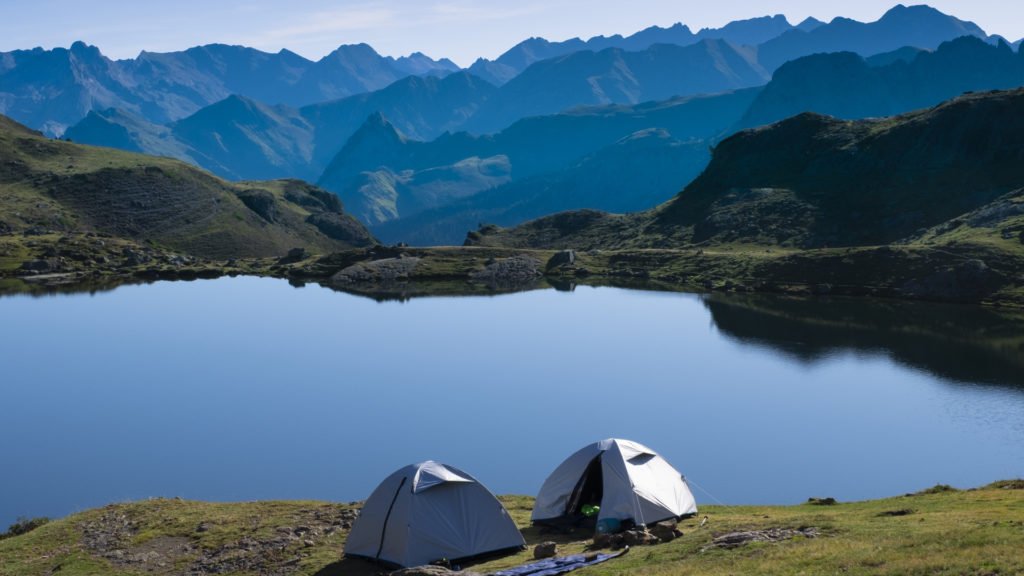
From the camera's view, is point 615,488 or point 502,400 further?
point 502,400

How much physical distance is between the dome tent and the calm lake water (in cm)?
1525

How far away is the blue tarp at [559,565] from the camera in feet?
107

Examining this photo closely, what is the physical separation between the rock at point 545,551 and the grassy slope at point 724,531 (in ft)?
1.66

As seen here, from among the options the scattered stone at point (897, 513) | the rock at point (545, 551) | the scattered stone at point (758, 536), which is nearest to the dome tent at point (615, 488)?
the rock at point (545, 551)

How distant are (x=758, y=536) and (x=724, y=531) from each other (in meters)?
2.10

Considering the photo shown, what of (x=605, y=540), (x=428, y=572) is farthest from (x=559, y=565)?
(x=428, y=572)

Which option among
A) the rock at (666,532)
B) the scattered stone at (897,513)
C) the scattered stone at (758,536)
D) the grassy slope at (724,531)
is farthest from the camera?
the scattered stone at (897,513)

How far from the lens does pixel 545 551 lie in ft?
118

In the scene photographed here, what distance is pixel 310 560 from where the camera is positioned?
37.7 m

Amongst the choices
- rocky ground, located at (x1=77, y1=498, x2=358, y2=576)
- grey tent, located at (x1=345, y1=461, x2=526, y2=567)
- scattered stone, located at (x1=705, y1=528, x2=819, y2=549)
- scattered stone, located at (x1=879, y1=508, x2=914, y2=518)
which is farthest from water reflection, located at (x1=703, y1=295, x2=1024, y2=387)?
rocky ground, located at (x1=77, y1=498, x2=358, y2=576)

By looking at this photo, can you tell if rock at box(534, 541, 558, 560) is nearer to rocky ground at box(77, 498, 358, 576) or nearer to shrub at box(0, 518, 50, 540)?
rocky ground at box(77, 498, 358, 576)

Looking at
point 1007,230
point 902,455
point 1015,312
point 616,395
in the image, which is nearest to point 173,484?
point 616,395

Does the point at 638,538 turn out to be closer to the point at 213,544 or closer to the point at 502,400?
the point at 213,544

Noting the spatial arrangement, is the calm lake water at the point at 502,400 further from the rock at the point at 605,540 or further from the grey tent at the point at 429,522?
the grey tent at the point at 429,522
